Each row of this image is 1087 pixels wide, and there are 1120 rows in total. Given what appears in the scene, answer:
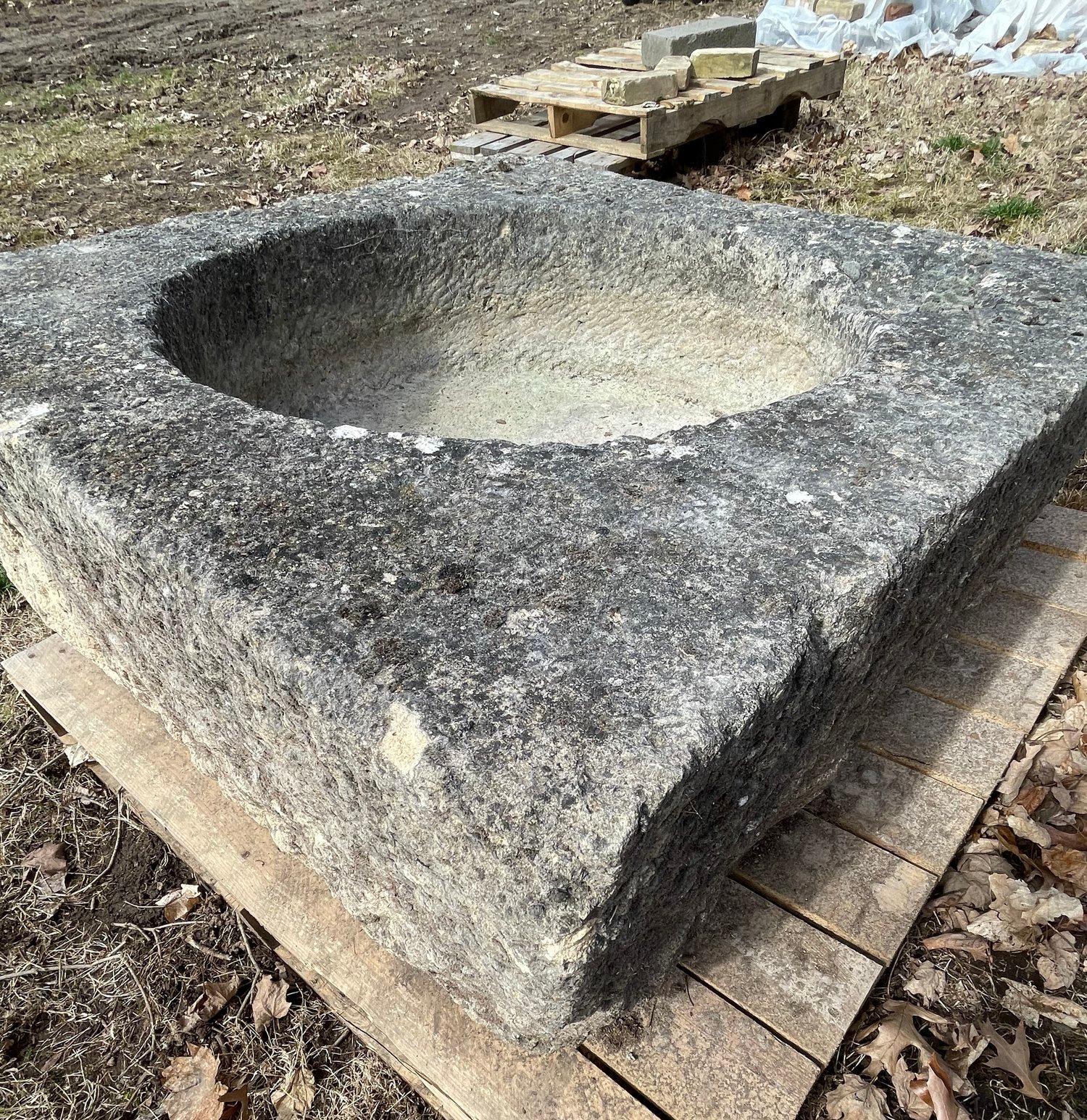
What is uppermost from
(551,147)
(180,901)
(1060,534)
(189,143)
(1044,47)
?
(551,147)

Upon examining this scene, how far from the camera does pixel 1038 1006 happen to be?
5.55ft

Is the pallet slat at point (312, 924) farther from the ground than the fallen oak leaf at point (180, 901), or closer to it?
farther from the ground

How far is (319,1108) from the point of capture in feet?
5.46

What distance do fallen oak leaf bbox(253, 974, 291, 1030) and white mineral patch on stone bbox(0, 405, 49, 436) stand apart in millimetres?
1227

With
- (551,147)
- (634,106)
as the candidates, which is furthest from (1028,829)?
(551,147)

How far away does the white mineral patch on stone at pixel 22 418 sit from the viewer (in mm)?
1615

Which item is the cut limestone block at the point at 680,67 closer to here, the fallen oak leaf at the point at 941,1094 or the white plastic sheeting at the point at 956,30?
the white plastic sheeting at the point at 956,30

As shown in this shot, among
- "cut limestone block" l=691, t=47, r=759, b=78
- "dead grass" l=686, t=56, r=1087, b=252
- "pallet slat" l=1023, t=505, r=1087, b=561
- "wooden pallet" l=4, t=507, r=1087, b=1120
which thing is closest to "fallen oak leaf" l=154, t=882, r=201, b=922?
"wooden pallet" l=4, t=507, r=1087, b=1120

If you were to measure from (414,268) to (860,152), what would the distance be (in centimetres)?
436

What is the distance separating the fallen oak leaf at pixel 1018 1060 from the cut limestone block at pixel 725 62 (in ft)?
18.2

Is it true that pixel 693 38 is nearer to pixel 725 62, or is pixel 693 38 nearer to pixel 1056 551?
pixel 725 62

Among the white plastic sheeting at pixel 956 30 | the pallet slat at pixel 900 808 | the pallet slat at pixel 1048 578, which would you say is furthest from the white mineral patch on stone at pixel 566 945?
the white plastic sheeting at pixel 956 30

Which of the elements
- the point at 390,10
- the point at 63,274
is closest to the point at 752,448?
Answer: the point at 63,274

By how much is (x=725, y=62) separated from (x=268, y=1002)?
226 inches
